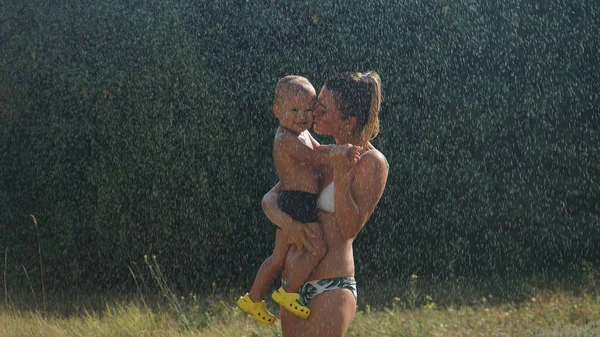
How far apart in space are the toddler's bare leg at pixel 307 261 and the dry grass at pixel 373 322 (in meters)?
2.43

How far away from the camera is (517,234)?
9070 mm

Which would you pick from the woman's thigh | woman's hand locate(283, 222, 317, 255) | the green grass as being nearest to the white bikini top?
woman's hand locate(283, 222, 317, 255)

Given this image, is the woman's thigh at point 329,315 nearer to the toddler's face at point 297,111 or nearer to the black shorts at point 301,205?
the black shorts at point 301,205

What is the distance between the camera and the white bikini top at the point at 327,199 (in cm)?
358

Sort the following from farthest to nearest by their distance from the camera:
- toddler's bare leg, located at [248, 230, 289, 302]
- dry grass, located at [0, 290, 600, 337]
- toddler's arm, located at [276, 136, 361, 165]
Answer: dry grass, located at [0, 290, 600, 337], toddler's bare leg, located at [248, 230, 289, 302], toddler's arm, located at [276, 136, 361, 165]

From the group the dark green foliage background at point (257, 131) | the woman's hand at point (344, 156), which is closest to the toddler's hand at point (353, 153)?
the woman's hand at point (344, 156)

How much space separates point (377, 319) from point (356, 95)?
11.5 feet

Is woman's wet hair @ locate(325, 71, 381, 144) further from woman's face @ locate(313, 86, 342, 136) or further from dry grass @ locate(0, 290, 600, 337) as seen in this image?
dry grass @ locate(0, 290, 600, 337)

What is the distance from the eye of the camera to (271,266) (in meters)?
3.79

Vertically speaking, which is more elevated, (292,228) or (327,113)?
(327,113)

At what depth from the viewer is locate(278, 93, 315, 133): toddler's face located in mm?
3574

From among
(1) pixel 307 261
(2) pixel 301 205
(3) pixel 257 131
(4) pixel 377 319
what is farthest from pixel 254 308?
(3) pixel 257 131

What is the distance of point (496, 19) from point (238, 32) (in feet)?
8.86

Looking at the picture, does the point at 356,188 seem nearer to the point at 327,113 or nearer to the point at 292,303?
the point at 327,113
